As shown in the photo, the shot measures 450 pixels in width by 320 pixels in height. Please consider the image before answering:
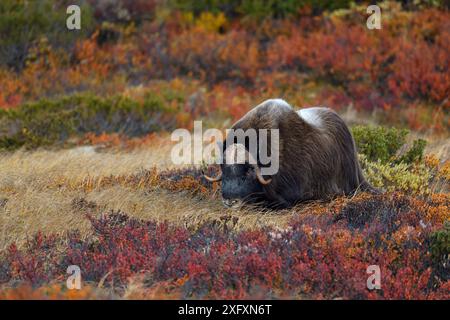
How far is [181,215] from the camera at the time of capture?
7.08 meters

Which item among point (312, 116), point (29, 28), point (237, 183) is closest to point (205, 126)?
point (29, 28)

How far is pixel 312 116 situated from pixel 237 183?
1.33 m

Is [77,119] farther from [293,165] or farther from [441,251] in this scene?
[441,251]

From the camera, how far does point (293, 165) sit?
295 inches

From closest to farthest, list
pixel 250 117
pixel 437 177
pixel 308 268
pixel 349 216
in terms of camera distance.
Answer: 1. pixel 308 268
2. pixel 349 216
3. pixel 250 117
4. pixel 437 177

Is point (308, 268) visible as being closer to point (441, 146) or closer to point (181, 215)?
point (181, 215)

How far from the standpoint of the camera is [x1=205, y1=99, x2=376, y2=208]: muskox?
286 inches

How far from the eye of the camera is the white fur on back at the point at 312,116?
784cm

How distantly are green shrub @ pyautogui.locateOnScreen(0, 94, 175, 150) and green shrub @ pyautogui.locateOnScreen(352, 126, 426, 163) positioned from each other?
4.37 m

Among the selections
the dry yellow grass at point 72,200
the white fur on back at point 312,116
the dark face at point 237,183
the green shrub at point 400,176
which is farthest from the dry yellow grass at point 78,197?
the green shrub at point 400,176

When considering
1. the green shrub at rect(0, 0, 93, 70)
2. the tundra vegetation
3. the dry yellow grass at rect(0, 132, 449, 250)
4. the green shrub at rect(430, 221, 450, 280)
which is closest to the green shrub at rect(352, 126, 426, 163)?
the tundra vegetation

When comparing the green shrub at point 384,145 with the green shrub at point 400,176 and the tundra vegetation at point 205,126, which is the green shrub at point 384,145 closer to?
the tundra vegetation at point 205,126

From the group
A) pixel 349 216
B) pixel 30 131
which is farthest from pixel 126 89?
pixel 349 216

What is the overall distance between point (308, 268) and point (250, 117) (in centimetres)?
241
